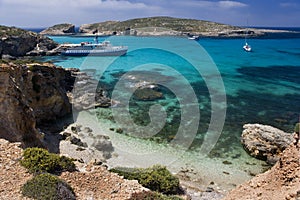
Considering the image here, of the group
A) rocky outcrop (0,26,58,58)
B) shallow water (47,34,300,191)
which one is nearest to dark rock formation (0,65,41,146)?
shallow water (47,34,300,191)

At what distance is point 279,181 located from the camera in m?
9.72

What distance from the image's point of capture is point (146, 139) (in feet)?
81.0

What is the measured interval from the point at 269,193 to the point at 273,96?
32.7m

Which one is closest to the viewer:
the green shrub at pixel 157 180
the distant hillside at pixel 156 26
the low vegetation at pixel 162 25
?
the green shrub at pixel 157 180

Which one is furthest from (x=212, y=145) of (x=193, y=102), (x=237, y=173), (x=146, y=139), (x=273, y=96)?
(x=273, y=96)

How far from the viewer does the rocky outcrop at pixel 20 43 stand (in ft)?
245

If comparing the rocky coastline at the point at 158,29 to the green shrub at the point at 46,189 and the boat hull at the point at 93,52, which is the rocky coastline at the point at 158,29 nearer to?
the boat hull at the point at 93,52

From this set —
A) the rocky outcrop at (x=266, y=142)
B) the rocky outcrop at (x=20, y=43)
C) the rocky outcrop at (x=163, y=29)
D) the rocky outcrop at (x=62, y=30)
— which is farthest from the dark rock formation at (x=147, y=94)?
the rocky outcrop at (x=62, y=30)

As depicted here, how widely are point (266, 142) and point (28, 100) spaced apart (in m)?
21.6

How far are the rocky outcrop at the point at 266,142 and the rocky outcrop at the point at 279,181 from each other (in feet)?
39.7

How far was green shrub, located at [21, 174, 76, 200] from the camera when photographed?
962cm

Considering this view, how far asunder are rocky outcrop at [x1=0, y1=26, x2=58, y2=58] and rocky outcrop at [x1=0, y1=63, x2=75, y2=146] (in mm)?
45551

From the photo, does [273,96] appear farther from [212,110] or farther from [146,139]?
[146,139]

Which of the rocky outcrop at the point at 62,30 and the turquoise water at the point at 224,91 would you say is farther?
the rocky outcrop at the point at 62,30
